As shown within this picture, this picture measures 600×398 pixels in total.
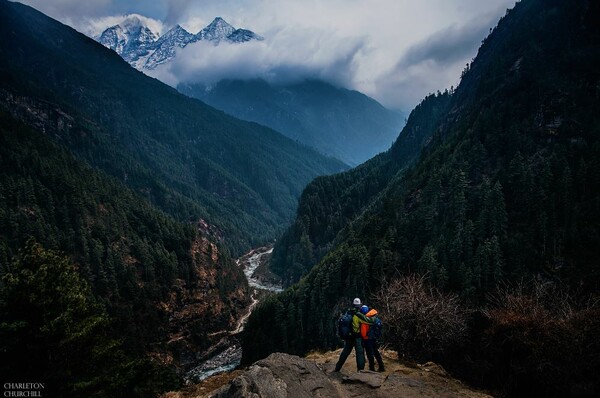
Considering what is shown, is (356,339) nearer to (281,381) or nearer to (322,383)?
(322,383)

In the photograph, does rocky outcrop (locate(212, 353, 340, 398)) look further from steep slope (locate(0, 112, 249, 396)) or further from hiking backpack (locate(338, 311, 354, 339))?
steep slope (locate(0, 112, 249, 396))

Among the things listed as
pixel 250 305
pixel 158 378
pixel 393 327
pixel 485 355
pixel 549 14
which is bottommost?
pixel 250 305

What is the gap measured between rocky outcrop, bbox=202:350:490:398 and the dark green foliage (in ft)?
40.5

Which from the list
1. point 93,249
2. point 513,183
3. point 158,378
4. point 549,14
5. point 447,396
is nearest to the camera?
point 447,396

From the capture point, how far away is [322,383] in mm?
21172

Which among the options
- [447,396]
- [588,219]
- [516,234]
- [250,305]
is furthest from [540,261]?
[250,305]

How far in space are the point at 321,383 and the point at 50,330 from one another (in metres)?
20.9

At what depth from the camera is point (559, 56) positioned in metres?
156

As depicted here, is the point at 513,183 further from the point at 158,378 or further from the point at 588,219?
the point at 158,378

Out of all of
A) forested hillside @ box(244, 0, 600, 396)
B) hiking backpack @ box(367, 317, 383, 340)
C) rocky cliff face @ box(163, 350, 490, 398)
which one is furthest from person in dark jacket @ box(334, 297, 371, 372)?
forested hillside @ box(244, 0, 600, 396)

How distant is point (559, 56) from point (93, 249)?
202 meters

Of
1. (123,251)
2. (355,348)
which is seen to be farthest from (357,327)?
(123,251)

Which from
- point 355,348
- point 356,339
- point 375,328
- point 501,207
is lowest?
point 355,348

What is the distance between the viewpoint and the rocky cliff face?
63.0 ft
